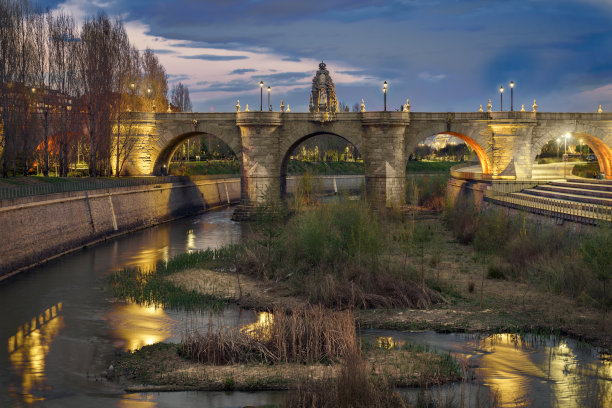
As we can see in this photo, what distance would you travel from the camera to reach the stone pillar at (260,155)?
49.8 metres

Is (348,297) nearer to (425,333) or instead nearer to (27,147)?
(425,333)

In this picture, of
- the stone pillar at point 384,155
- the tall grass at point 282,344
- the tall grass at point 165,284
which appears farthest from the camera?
the stone pillar at point 384,155

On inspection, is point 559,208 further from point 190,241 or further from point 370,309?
point 190,241

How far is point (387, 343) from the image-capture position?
55.0 ft

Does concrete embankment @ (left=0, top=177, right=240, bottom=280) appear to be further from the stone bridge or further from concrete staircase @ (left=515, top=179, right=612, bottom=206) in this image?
concrete staircase @ (left=515, top=179, right=612, bottom=206)

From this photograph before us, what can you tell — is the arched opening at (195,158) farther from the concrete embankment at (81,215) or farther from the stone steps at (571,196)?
the stone steps at (571,196)

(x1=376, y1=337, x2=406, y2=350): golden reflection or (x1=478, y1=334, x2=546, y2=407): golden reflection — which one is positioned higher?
(x1=376, y1=337, x2=406, y2=350): golden reflection

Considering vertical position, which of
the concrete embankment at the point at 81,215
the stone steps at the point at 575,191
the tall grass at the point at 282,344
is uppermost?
the stone steps at the point at 575,191

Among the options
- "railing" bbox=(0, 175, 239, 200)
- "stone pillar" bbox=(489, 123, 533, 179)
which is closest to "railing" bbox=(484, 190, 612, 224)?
"stone pillar" bbox=(489, 123, 533, 179)

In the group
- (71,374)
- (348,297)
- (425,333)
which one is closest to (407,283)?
(348,297)

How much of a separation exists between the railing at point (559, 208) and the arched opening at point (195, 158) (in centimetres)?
2278

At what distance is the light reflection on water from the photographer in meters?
13.4

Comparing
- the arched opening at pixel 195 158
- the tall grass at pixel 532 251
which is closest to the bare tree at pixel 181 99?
the arched opening at pixel 195 158

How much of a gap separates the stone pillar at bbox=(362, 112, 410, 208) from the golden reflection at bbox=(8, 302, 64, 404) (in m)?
31.0
